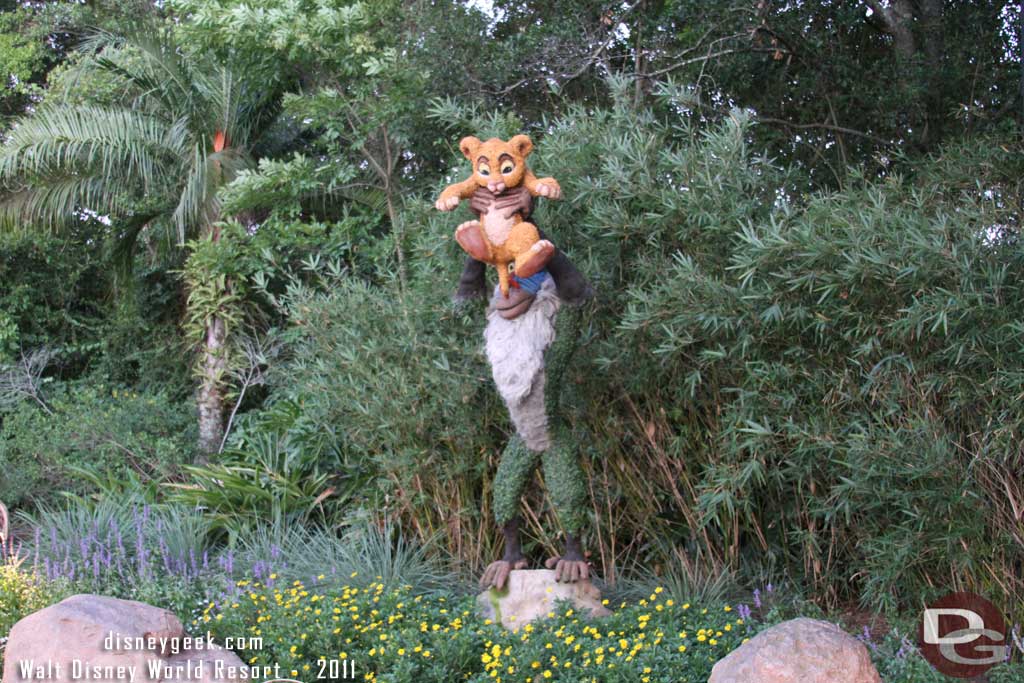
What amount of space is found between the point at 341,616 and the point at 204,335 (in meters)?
4.34

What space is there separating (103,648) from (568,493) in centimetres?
188

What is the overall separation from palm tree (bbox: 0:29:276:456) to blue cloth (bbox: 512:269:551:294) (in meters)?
4.12

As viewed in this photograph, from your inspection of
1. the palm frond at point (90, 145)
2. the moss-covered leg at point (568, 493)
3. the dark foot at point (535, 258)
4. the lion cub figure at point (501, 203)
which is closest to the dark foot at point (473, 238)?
the lion cub figure at point (501, 203)

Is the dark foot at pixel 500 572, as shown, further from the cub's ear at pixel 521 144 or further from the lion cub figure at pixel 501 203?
the cub's ear at pixel 521 144

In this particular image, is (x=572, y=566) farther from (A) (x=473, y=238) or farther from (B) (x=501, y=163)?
(B) (x=501, y=163)

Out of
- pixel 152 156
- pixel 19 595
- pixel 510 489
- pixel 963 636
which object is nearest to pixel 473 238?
pixel 510 489

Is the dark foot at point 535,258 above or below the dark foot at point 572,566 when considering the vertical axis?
above

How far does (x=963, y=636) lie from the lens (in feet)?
12.1

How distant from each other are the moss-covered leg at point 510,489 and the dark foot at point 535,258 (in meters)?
0.79

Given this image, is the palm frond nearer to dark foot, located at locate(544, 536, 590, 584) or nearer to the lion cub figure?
the lion cub figure

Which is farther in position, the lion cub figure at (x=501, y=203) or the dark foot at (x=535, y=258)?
the lion cub figure at (x=501, y=203)

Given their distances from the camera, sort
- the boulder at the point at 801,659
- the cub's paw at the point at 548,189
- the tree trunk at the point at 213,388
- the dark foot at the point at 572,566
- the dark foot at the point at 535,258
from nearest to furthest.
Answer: the boulder at the point at 801,659, the dark foot at the point at 535,258, the cub's paw at the point at 548,189, the dark foot at the point at 572,566, the tree trunk at the point at 213,388

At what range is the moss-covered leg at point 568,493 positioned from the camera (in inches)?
161

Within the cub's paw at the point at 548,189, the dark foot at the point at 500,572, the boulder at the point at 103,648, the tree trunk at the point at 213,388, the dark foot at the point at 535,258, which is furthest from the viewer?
the tree trunk at the point at 213,388
